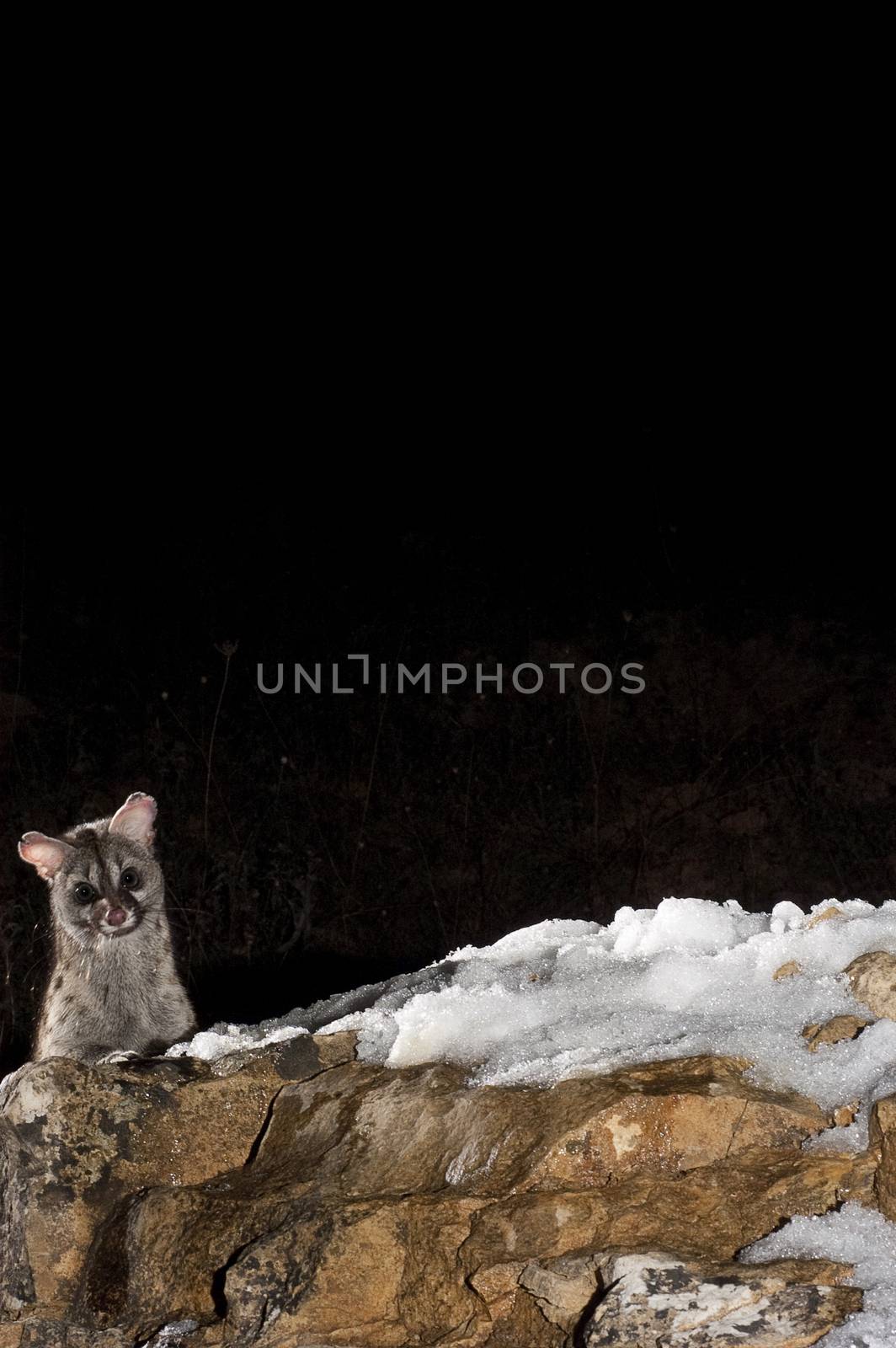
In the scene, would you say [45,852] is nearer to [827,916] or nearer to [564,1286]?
[827,916]

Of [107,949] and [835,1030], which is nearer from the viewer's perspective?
[835,1030]

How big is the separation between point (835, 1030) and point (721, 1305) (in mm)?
509

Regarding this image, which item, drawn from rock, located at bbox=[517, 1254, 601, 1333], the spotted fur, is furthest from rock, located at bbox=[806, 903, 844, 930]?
the spotted fur

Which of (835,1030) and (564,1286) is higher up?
(835,1030)

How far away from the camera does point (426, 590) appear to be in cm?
831

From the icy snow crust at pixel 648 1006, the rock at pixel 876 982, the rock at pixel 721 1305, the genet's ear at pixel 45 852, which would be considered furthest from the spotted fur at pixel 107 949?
the rock at pixel 721 1305

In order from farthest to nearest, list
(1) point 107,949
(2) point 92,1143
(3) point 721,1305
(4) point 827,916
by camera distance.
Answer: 1. (1) point 107,949
2. (4) point 827,916
3. (2) point 92,1143
4. (3) point 721,1305

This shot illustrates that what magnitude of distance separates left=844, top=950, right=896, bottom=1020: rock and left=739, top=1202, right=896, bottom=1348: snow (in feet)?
1.20

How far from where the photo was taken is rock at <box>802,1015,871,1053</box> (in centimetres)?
171

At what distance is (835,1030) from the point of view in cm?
173

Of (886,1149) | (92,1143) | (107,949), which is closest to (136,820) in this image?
(107,949)

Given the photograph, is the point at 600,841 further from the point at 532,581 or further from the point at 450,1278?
the point at 450,1278

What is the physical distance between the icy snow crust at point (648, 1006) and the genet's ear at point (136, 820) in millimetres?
1897

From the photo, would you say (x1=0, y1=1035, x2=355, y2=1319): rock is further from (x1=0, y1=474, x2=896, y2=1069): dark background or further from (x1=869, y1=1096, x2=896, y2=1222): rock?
(x1=0, y1=474, x2=896, y2=1069): dark background
